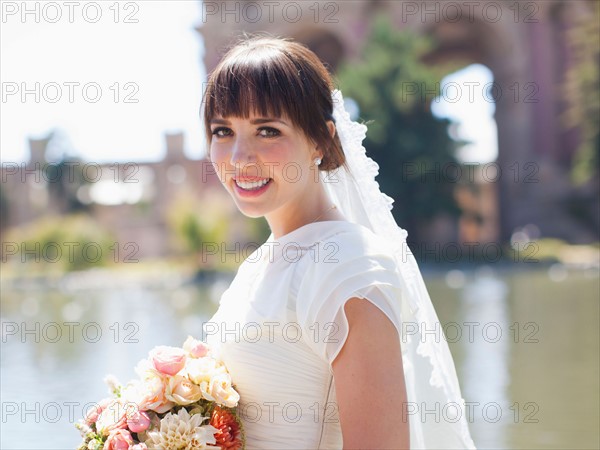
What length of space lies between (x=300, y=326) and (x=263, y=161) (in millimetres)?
387

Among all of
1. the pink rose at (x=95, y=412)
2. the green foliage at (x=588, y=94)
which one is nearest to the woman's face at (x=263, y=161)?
the pink rose at (x=95, y=412)

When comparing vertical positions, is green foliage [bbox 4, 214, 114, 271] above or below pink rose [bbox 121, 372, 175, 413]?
above

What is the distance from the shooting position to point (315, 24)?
1192 inches

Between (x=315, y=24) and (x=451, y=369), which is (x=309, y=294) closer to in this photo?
(x=451, y=369)

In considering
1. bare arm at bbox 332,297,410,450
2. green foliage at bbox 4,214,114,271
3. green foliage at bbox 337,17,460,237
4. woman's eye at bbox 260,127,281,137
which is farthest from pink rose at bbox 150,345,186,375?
green foliage at bbox 337,17,460,237

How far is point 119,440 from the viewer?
5.49 feet

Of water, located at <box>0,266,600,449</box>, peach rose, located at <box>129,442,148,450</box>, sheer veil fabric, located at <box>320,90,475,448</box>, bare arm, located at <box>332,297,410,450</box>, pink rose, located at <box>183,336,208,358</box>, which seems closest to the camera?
bare arm, located at <box>332,297,410,450</box>

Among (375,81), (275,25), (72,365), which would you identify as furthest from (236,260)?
(72,365)

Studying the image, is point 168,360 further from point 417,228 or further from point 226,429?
point 417,228

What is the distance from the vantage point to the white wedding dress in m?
1.55

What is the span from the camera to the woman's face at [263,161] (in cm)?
174

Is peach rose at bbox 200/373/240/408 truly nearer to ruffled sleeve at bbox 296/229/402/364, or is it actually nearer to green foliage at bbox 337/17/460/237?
ruffled sleeve at bbox 296/229/402/364

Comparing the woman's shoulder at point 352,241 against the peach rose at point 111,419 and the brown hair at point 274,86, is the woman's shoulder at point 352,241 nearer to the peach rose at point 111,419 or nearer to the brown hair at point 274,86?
the brown hair at point 274,86

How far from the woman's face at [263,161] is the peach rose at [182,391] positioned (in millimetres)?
416
